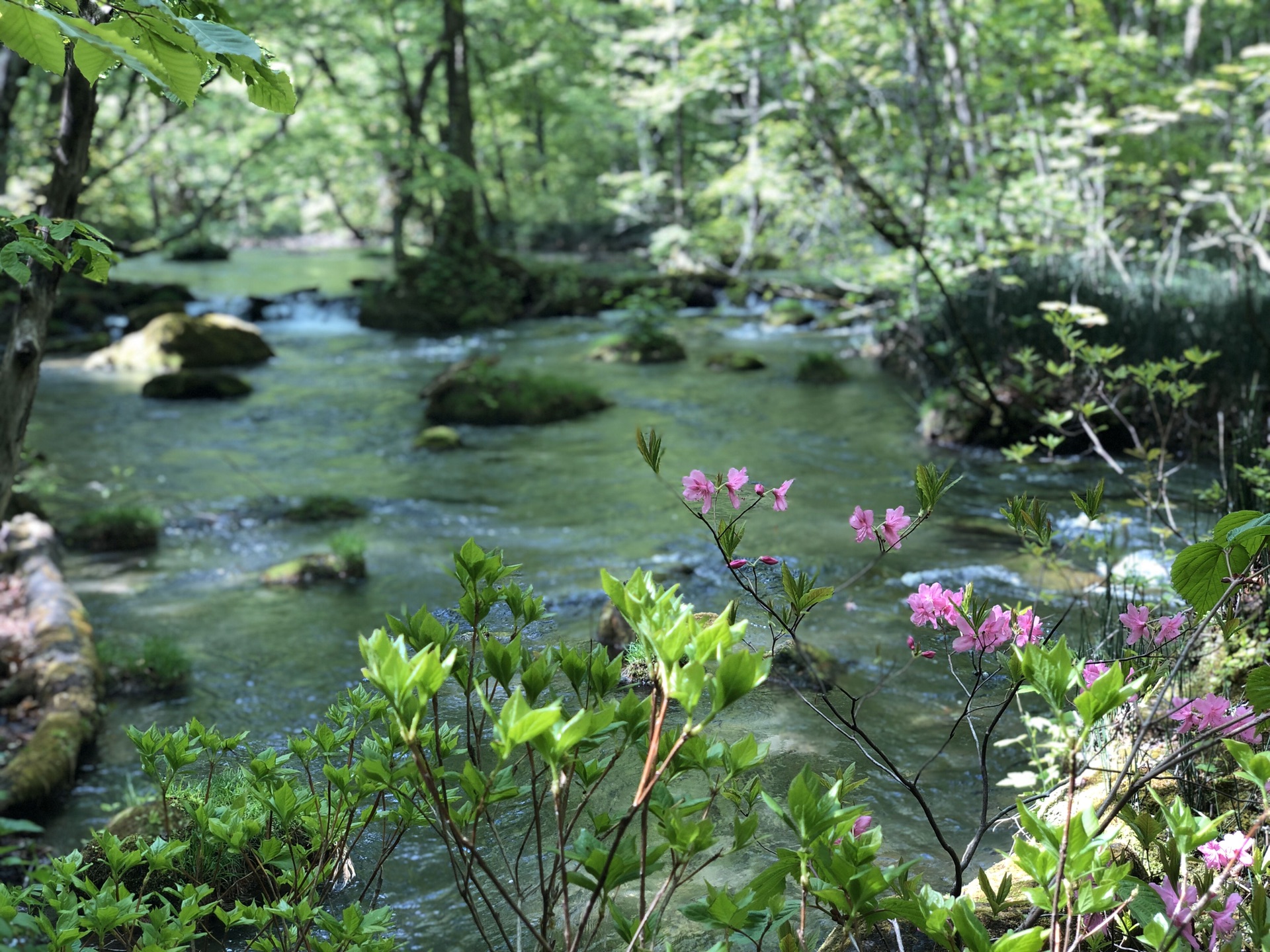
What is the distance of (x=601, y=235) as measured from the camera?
2945 centimetres

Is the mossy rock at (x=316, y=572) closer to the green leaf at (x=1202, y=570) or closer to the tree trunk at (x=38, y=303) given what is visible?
the tree trunk at (x=38, y=303)

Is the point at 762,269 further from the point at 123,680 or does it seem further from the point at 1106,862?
the point at 1106,862

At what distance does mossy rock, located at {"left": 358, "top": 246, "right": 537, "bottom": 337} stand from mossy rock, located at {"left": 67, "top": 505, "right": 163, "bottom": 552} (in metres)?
10.9

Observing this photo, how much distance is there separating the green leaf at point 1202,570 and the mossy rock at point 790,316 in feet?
51.0

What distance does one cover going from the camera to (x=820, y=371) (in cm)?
1188

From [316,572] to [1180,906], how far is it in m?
5.47

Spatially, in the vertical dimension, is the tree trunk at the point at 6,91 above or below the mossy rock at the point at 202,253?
above

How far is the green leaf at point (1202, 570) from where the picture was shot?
149cm

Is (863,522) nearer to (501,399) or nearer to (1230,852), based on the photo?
(1230,852)

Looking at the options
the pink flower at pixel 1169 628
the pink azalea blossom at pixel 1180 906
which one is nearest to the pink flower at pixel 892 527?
the pink flower at pixel 1169 628

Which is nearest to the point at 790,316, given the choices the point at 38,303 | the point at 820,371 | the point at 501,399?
the point at 820,371

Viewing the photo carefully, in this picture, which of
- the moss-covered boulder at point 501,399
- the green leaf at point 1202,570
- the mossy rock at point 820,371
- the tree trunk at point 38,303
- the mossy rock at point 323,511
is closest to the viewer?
the green leaf at point 1202,570

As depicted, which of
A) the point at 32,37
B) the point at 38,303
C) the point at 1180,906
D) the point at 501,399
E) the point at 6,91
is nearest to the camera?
the point at 1180,906

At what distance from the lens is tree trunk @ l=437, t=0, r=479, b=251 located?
17.3m
